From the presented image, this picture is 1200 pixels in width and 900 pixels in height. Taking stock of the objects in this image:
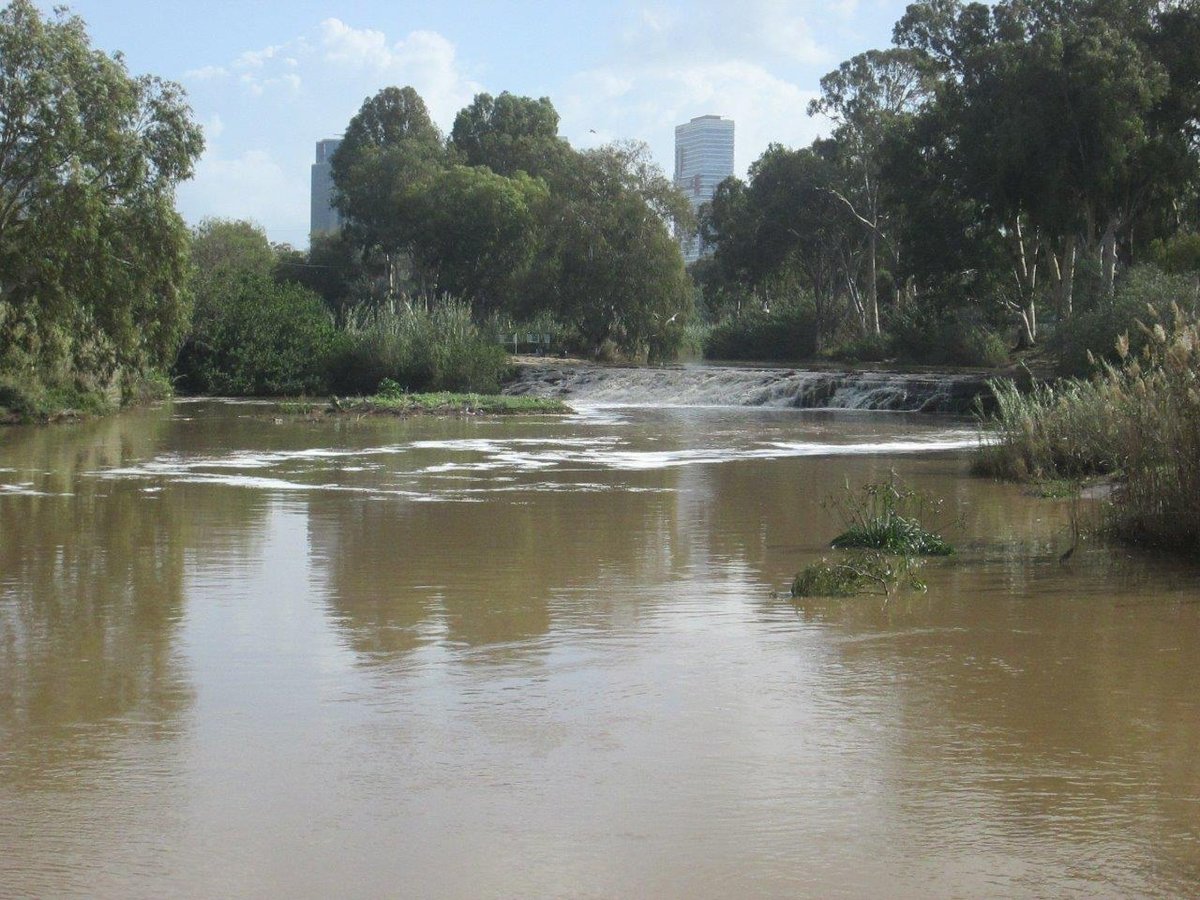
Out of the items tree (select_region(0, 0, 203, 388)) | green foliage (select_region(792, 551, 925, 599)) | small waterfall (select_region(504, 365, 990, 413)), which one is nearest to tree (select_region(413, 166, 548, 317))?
small waterfall (select_region(504, 365, 990, 413))

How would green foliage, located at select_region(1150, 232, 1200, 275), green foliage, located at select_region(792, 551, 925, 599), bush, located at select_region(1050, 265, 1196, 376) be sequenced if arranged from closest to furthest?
1. green foliage, located at select_region(792, 551, 925, 599)
2. bush, located at select_region(1050, 265, 1196, 376)
3. green foliage, located at select_region(1150, 232, 1200, 275)

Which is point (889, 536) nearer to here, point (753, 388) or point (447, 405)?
Answer: point (447, 405)

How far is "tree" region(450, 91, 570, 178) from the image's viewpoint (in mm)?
79438

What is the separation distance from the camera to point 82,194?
1142 inches

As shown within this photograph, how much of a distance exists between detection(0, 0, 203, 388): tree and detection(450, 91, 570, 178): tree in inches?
1936

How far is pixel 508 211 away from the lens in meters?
67.0

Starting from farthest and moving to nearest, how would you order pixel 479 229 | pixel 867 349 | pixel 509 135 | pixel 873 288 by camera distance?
pixel 509 135, pixel 479 229, pixel 873 288, pixel 867 349

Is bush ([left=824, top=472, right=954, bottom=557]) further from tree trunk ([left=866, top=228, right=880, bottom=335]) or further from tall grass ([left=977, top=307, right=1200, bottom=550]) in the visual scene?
tree trunk ([left=866, top=228, right=880, bottom=335])

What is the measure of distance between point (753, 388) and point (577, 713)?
1429 inches

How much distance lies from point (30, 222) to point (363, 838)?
27615mm

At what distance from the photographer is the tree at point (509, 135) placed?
261 ft

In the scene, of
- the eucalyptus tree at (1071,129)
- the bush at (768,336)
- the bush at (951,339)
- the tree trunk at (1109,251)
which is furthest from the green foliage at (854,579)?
the bush at (768,336)

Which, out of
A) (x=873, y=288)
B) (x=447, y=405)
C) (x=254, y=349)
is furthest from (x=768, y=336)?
(x=447, y=405)

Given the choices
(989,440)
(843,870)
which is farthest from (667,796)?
(989,440)
